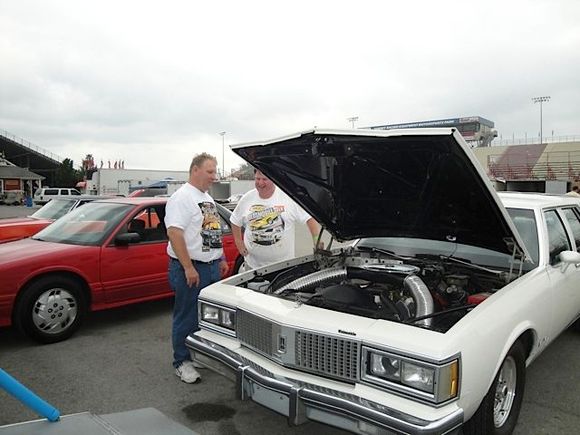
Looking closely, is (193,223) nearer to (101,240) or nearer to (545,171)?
(101,240)

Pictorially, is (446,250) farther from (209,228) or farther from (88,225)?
(88,225)

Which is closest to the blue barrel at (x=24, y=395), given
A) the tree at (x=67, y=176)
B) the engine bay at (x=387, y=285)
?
the engine bay at (x=387, y=285)

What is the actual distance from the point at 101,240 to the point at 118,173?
32.9 metres

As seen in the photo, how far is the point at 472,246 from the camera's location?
3787 mm

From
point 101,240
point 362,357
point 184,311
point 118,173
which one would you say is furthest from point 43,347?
point 118,173

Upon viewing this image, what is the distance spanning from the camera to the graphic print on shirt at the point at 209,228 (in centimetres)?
380

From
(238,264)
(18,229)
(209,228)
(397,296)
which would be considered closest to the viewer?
(397,296)

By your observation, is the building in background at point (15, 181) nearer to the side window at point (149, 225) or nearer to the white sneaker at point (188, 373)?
the side window at point (149, 225)

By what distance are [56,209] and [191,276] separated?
7476mm

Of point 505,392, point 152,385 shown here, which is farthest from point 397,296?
point 152,385

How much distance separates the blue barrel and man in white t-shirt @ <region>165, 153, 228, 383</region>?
1.54 metres

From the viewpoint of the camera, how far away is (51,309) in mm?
4617

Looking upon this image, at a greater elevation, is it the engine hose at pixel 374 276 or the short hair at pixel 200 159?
the short hair at pixel 200 159

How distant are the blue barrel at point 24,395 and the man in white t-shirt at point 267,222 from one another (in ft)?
7.84
